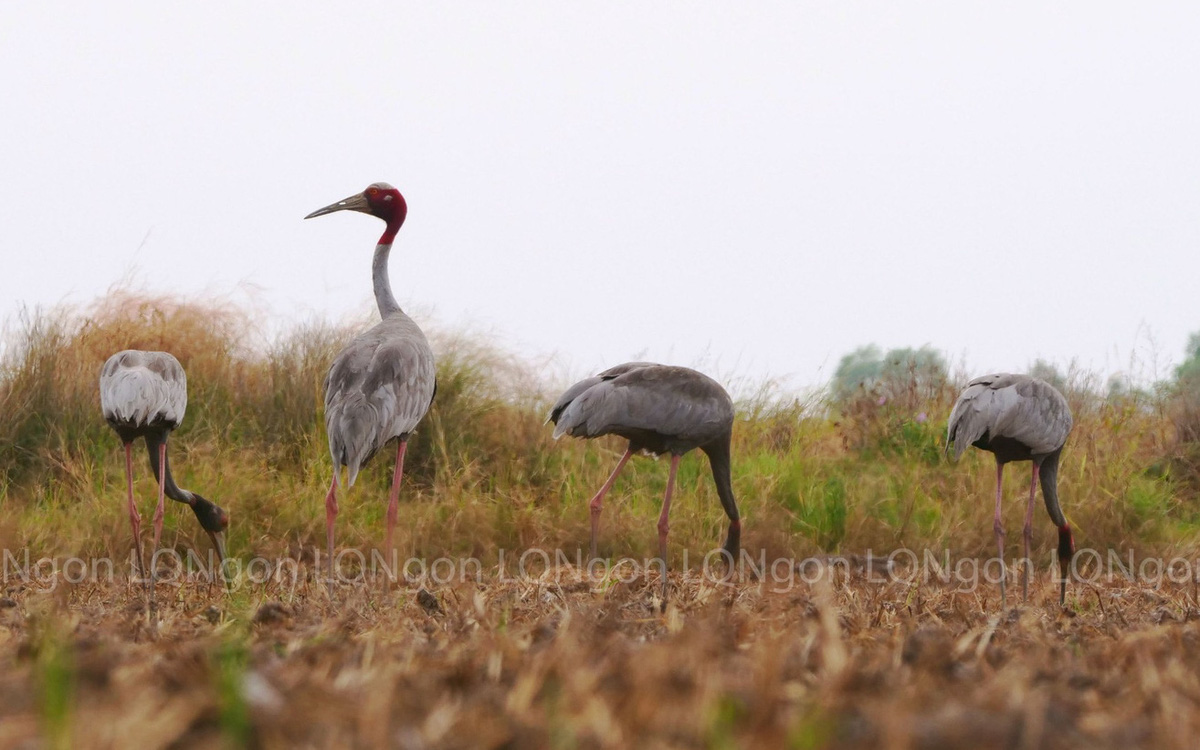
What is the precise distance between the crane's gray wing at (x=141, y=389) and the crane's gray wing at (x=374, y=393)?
1494 mm

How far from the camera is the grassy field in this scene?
5.98 feet

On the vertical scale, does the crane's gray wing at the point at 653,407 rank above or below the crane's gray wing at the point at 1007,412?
below

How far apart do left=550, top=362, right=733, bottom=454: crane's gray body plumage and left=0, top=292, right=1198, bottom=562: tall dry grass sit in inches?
53.5

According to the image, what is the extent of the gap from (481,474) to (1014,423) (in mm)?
4084

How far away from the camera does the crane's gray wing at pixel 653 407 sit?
6996mm

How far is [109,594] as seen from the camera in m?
6.02

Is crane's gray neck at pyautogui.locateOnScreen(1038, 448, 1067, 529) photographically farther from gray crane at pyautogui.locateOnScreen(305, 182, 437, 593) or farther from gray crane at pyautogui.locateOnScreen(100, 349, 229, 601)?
gray crane at pyautogui.locateOnScreen(100, 349, 229, 601)

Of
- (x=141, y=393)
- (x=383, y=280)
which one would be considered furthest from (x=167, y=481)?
(x=383, y=280)

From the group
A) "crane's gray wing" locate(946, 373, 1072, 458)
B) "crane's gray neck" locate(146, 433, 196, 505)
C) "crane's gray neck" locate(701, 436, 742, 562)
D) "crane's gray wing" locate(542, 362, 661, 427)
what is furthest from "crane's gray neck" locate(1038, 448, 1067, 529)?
"crane's gray neck" locate(146, 433, 196, 505)

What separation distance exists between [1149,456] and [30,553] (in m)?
9.68

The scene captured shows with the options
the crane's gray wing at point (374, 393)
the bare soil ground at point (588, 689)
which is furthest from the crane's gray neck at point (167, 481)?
the bare soil ground at point (588, 689)

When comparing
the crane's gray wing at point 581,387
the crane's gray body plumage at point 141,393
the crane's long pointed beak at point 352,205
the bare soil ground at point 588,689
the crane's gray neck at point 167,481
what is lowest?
the crane's gray neck at point 167,481

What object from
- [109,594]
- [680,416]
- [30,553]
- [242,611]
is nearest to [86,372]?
[30,553]

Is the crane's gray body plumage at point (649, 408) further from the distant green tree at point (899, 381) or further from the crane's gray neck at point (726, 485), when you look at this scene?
the distant green tree at point (899, 381)
